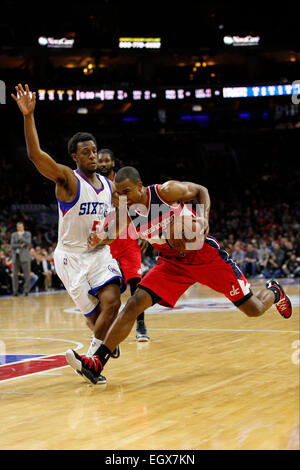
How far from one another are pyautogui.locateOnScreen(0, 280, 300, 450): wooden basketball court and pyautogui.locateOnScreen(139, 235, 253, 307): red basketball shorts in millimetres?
604

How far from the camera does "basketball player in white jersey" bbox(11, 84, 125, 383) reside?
449 centimetres

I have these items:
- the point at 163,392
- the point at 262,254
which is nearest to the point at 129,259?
the point at 163,392

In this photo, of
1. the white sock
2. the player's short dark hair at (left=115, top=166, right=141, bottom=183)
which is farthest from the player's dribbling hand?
the white sock

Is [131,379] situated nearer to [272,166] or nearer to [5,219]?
[5,219]

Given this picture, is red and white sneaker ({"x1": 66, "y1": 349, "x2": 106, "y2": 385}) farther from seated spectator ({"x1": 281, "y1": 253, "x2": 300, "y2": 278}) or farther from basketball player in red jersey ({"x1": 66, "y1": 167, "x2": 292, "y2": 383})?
seated spectator ({"x1": 281, "y1": 253, "x2": 300, "y2": 278})

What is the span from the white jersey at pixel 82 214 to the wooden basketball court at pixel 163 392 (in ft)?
3.36

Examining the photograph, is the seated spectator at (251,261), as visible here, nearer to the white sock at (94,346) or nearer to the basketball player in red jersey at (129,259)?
the basketball player in red jersey at (129,259)

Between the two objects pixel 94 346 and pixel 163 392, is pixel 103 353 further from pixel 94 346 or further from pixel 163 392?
pixel 163 392

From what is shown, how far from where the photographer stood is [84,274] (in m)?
4.55

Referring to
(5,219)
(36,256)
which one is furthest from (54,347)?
(5,219)

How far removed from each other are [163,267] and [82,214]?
0.73m

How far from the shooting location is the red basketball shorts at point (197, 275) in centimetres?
445

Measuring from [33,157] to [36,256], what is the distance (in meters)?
11.7

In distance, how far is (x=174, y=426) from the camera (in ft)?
9.77
